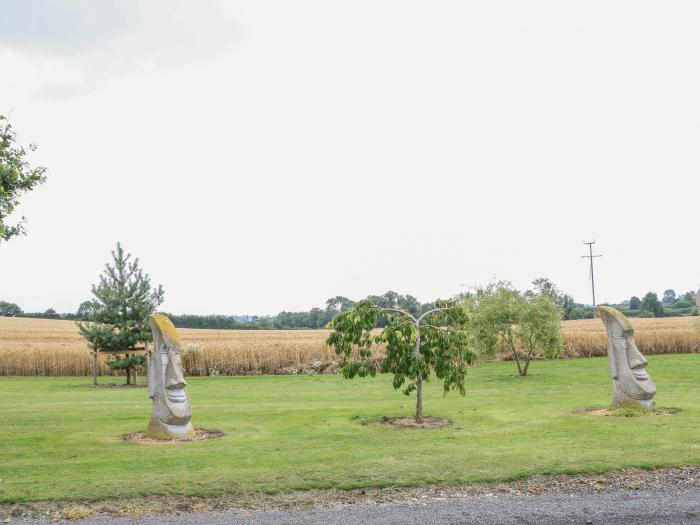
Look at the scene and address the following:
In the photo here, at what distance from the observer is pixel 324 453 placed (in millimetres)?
10945

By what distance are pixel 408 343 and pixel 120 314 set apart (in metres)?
17.4

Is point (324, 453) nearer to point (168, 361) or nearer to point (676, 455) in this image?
point (168, 361)

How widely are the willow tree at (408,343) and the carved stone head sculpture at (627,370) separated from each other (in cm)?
362

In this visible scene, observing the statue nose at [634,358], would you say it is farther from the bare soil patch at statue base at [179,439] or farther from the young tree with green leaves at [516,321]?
the young tree with green leaves at [516,321]

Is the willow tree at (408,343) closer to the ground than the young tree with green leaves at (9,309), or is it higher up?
closer to the ground

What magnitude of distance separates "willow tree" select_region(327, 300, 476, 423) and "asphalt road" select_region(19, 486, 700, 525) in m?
6.05

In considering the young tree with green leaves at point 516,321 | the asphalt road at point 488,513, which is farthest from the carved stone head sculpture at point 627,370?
the young tree with green leaves at point 516,321

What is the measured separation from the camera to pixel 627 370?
50.9 feet

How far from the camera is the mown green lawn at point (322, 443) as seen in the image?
9.29 meters

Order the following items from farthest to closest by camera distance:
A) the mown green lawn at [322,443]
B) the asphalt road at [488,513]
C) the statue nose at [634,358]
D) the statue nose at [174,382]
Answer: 1. the statue nose at [634,358]
2. the statue nose at [174,382]
3. the mown green lawn at [322,443]
4. the asphalt road at [488,513]

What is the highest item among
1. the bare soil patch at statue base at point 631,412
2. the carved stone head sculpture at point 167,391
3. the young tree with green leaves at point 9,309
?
the young tree with green leaves at point 9,309

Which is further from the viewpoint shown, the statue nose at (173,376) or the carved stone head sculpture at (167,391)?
the statue nose at (173,376)

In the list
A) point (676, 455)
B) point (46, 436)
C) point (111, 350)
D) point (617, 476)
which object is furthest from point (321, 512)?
point (111, 350)

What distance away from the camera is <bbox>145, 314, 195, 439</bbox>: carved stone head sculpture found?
13.0 m
